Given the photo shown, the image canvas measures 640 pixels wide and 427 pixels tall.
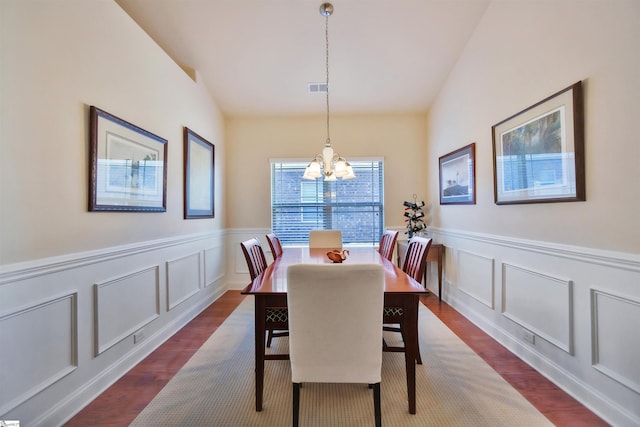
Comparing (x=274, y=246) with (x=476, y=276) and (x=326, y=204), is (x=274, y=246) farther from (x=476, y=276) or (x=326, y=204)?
(x=476, y=276)

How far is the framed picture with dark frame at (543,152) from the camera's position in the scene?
1762 millimetres

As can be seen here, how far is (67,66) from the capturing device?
65.2 inches

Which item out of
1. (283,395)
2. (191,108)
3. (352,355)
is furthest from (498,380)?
(191,108)

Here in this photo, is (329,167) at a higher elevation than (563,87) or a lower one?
lower

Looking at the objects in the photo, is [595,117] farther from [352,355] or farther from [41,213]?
[41,213]

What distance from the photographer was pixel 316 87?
144 inches

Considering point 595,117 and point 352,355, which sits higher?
point 595,117

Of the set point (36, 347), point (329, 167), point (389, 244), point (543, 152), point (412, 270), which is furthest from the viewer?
point (389, 244)

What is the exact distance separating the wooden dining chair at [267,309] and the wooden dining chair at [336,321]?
1.23 ft

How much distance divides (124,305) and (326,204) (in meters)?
2.92

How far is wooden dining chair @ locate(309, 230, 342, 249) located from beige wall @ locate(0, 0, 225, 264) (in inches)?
67.1

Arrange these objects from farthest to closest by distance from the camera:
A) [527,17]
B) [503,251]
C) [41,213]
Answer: [503,251] → [527,17] → [41,213]

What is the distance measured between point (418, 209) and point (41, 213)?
3.89 metres

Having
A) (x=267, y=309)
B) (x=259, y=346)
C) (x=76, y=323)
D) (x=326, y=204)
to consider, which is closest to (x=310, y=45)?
(x=326, y=204)
